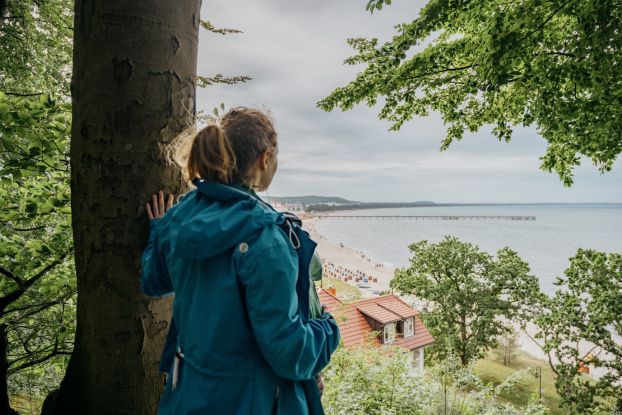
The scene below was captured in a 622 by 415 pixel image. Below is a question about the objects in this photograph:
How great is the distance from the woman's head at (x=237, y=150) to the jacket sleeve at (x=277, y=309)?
333 millimetres

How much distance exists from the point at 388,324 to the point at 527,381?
26.1ft

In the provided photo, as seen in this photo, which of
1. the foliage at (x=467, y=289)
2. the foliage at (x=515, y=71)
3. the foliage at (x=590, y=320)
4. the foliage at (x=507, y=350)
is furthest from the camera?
the foliage at (x=507, y=350)

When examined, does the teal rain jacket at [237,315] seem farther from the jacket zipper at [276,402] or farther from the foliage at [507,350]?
the foliage at [507,350]

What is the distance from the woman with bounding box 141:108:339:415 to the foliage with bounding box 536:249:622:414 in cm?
1233

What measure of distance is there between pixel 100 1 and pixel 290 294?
138cm

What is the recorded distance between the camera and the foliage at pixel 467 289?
1950cm

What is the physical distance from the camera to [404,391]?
4.42 metres

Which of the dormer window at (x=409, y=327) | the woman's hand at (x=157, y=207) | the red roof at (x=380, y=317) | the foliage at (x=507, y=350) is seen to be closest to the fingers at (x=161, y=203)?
the woman's hand at (x=157, y=207)

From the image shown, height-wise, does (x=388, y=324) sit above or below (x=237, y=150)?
below

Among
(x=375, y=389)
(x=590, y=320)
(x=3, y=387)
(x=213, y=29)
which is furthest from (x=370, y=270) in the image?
(x=3, y=387)

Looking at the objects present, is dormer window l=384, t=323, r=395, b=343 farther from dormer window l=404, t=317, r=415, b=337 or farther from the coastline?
the coastline

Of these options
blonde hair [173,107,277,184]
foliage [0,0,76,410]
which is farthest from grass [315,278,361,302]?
blonde hair [173,107,277,184]

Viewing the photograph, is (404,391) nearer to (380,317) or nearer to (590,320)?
(590,320)

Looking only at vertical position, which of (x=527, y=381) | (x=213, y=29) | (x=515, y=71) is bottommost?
(x=527, y=381)
